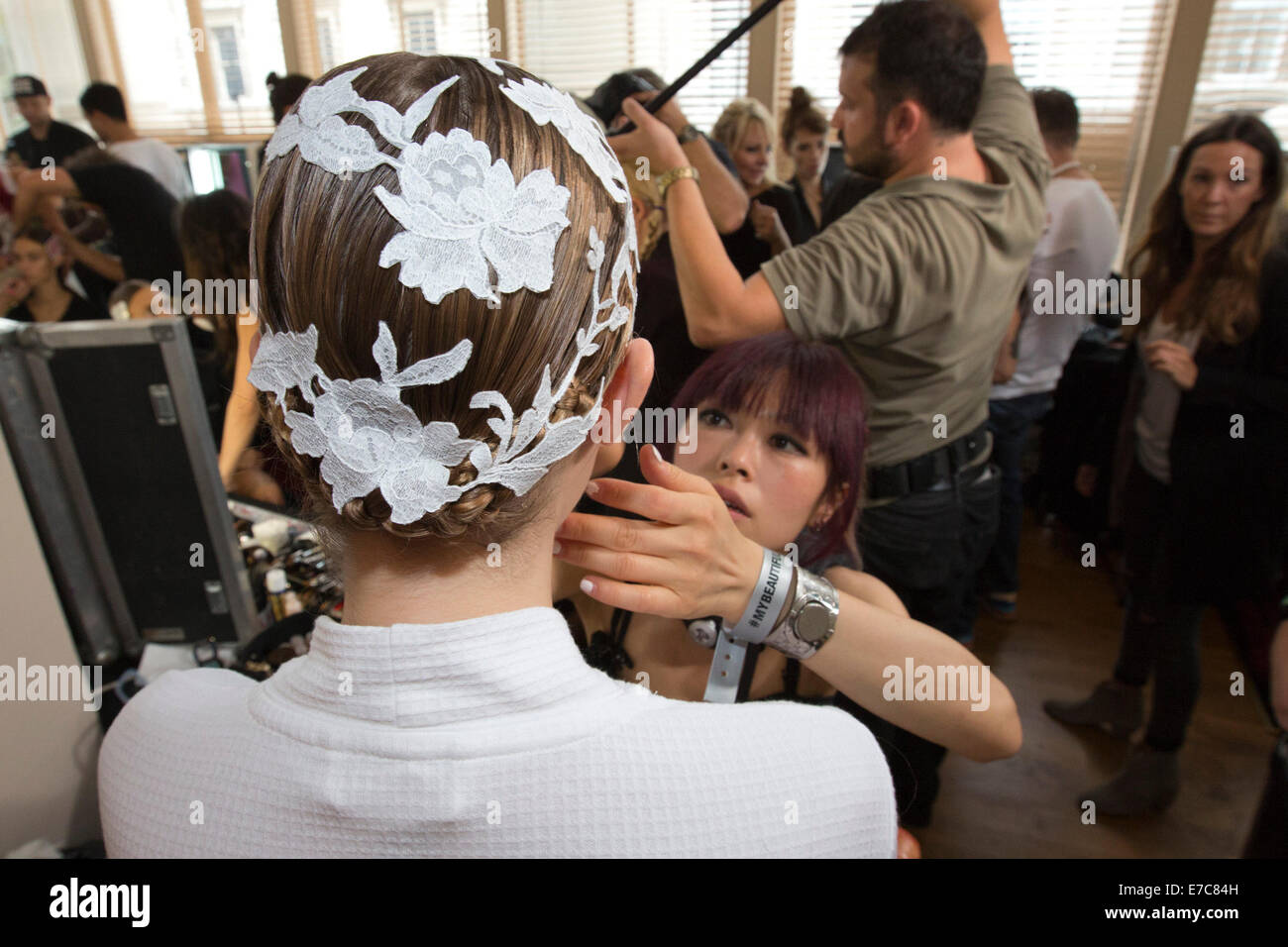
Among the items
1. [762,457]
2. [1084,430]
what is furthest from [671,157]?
[1084,430]

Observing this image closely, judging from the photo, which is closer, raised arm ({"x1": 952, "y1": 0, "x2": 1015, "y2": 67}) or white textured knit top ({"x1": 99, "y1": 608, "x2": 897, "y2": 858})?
white textured knit top ({"x1": 99, "y1": 608, "x2": 897, "y2": 858})

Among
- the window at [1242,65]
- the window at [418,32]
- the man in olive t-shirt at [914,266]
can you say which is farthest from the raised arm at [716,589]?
the window at [1242,65]

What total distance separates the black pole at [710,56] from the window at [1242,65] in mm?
2147

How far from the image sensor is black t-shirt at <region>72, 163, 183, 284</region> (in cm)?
251

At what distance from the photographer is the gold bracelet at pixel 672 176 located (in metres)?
0.88

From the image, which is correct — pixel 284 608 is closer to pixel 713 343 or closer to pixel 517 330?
pixel 713 343

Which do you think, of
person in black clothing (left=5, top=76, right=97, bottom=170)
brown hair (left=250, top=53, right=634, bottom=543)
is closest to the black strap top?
brown hair (left=250, top=53, right=634, bottom=543)

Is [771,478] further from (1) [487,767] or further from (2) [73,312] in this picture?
(2) [73,312]

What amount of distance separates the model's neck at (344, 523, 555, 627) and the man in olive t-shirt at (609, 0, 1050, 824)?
513 mm

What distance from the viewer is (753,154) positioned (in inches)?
48.0

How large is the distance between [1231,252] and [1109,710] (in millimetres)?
1251

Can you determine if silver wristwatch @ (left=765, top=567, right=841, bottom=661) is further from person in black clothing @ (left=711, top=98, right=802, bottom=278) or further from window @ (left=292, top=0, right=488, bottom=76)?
window @ (left=292, top=0, right=488, bottom=76)

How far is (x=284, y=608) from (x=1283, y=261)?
2.22m

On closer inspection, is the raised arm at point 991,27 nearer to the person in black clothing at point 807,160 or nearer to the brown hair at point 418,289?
the person in black clothing at point 807,160
